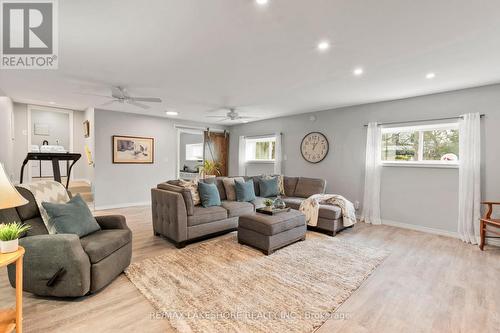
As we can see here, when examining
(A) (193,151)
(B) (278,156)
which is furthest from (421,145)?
(A) (193,151)

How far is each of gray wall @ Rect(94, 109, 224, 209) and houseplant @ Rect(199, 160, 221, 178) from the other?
1.01m

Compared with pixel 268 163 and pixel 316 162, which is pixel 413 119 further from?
pixel 268 163

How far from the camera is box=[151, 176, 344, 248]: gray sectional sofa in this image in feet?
10.9

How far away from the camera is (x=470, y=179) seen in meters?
3.70

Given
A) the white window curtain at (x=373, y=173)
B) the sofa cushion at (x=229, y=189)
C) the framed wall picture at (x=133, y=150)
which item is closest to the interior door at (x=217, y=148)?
the framed wall picture at (x=133, y=150)

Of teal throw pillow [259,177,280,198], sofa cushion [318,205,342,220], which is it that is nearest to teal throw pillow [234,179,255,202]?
teal throw pillow [259,177,280,198]

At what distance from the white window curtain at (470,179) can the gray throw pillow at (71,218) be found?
5336mm

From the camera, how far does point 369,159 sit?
4.77m

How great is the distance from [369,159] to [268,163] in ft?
9.82

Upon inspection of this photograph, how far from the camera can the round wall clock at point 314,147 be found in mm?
5633

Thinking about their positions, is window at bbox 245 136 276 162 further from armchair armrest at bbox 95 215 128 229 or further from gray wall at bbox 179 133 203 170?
armchair armrest at bbox 95 215 128 229

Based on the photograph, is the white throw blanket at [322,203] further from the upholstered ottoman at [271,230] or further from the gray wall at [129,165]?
the gray wall at [129,165]

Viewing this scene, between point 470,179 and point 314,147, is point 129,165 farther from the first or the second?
point 470,179

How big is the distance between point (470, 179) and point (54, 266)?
5.53 metres
